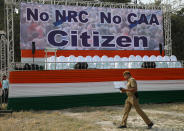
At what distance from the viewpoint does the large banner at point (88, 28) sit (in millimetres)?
17656

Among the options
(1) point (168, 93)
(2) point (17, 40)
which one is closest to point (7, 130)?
(1) point (168, 93)

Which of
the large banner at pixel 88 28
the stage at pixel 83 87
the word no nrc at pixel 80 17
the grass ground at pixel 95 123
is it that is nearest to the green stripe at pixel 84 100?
the stage at pixel 83 87

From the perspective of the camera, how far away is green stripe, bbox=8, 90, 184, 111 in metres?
10.7

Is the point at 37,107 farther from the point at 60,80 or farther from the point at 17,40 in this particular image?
the point at 17,40

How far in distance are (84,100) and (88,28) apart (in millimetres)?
8666

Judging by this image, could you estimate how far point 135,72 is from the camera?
12523mm

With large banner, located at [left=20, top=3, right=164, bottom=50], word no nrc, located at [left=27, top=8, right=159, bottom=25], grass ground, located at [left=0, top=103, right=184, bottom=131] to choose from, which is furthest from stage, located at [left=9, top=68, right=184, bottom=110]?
word no nrc, located at [left=27, top=8, right=159, bottom=25]

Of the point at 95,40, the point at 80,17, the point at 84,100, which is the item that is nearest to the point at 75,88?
the point at 84,100

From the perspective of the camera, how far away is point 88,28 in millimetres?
18922

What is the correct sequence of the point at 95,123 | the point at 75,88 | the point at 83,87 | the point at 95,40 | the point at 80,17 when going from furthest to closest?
the point at 95,40 → the point at 80,17 → the point at 83,87 → the point at 75,88 → the point at 95,123

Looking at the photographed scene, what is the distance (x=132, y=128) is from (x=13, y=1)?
1421 centimetres

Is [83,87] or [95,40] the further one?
[95,40]

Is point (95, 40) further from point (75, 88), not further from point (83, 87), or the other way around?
point (75, 88)

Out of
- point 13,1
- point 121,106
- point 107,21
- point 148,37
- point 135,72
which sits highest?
point 13,1
